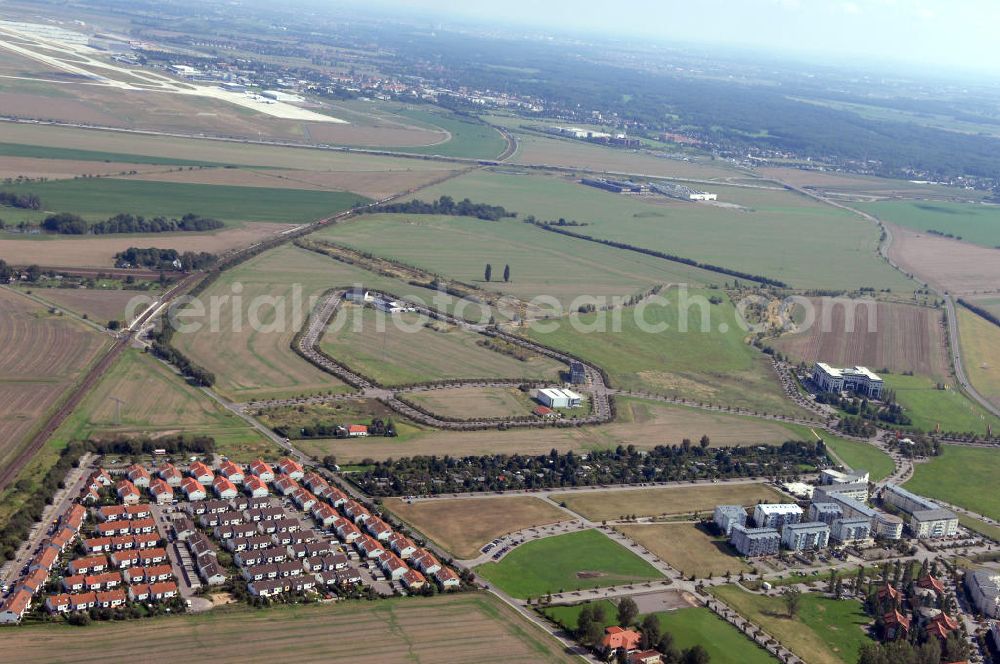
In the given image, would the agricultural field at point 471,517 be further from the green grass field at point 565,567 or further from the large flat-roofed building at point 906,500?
the large flat-roofed building at point 906,500

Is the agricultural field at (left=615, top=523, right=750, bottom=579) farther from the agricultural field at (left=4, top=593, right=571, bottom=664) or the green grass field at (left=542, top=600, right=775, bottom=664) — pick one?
the agricultural field at (left=4, top=593, right=571, bottom=664)

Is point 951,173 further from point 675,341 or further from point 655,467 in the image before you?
point 655,467

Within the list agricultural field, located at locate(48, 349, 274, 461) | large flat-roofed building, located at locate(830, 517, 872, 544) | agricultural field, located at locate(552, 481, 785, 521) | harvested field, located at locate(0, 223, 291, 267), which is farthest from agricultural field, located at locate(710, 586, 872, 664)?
harvested field, located at locate(0, 223, 291, 267)

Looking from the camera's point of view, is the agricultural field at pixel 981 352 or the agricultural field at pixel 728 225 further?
the agricultural field at pixel 728 225

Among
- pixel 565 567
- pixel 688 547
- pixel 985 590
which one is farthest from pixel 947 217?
pixel 565 567

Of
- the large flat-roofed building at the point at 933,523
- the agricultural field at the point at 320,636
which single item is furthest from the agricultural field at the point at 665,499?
the agricultural field at the point at 320,636

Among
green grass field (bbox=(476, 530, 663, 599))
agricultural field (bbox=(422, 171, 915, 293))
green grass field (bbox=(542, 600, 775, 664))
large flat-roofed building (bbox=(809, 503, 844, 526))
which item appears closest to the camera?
green grass field (bbox=(542, 600, 775, 664))
